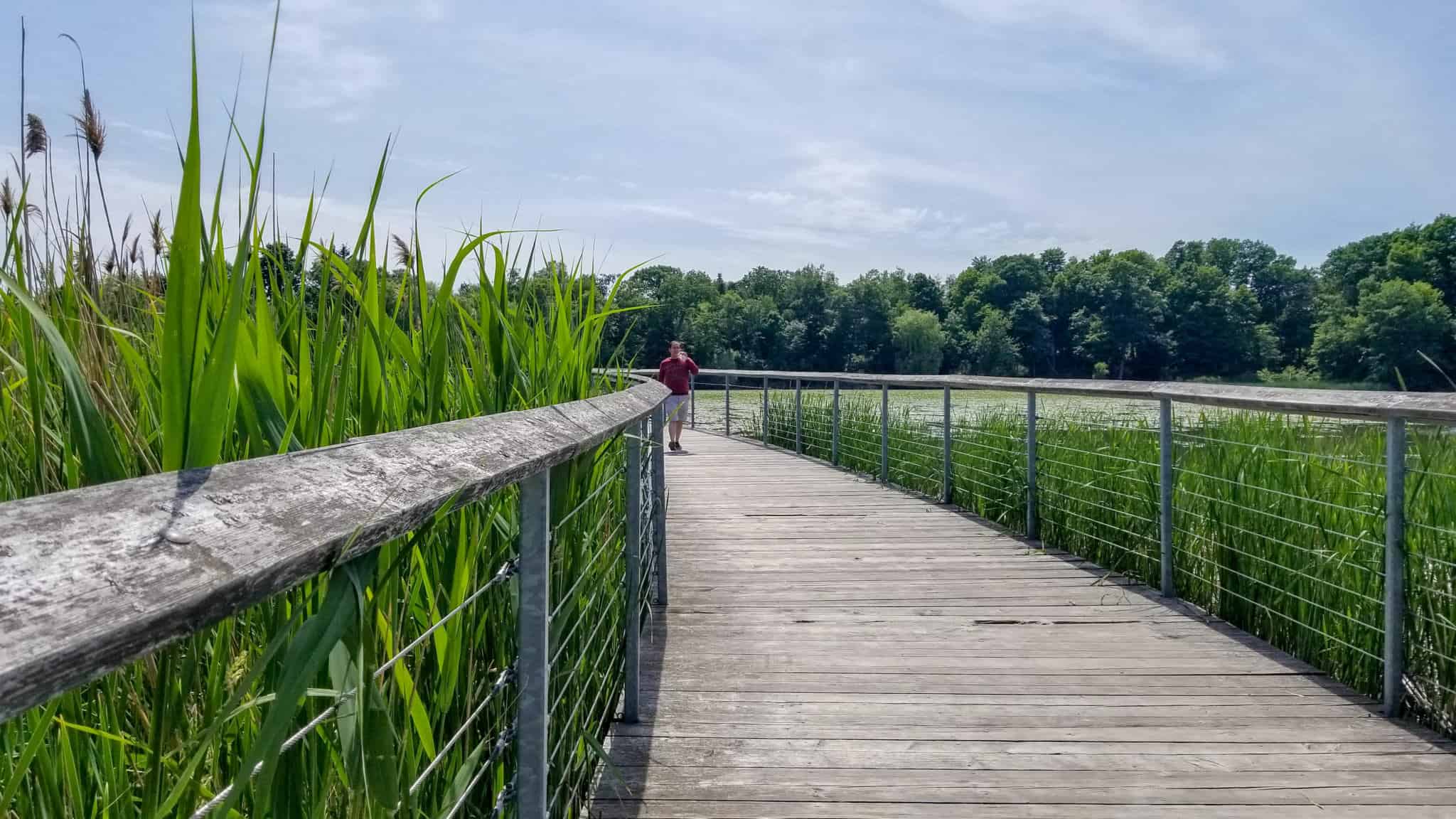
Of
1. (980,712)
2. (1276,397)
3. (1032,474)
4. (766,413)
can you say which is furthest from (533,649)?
(766,413)

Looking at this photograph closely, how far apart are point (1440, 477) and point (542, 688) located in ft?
9.52

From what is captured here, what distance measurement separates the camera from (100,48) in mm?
1301

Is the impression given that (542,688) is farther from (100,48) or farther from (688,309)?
(688,309)

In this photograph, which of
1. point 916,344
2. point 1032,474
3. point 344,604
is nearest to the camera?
point 344,604

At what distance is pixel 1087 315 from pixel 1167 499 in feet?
249

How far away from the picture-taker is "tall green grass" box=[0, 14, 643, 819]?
646 millimetres

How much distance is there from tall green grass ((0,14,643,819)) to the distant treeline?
56472 millimetres

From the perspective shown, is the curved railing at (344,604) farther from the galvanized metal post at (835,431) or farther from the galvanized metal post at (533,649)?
the galvanized metal post at (835,431)

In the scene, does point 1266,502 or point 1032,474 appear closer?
point 1266,502

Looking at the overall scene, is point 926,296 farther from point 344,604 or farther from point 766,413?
point 344,604

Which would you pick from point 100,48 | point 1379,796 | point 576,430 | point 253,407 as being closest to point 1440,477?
point 1379,796

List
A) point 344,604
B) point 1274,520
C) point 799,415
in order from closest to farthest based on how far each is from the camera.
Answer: point 344,604
point 1274,520
point 799,415

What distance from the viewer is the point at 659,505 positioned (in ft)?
12.2

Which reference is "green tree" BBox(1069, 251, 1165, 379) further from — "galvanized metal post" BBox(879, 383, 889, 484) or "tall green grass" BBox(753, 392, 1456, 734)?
"tall green grass" BBox(753, 392, 1456, 734)
